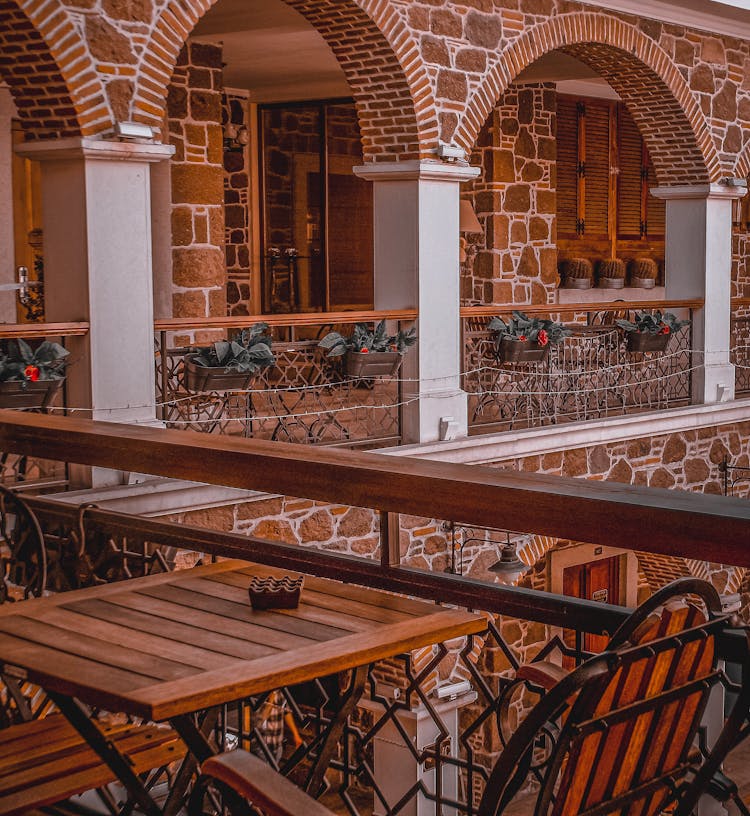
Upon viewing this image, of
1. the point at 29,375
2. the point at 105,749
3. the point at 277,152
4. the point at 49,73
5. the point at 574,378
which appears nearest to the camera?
the point at 105,749

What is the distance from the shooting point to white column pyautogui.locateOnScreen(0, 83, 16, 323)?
401 inches

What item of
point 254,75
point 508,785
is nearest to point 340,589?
point 508,785

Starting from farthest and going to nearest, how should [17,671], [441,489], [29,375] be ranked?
[29,375], [17,671], [441,489]

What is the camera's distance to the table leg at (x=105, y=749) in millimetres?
2469

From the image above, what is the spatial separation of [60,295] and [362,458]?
5.37 metres

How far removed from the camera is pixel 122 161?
7.50 meters

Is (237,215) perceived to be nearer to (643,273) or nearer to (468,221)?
(468,221)

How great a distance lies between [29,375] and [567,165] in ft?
29.2

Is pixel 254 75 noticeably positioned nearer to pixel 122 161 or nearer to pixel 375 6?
pixel 375 6

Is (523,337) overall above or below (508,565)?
above

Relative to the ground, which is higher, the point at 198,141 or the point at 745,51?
the point at 745,51

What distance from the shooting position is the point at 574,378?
10.4 m

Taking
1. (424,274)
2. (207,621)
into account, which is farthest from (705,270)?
(207,621)

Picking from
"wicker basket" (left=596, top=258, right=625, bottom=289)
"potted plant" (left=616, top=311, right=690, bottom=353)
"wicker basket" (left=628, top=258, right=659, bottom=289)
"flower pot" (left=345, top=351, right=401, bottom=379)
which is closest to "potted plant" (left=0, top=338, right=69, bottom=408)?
"flower pot" (left=345, top=351, right=401, bottom=379)
